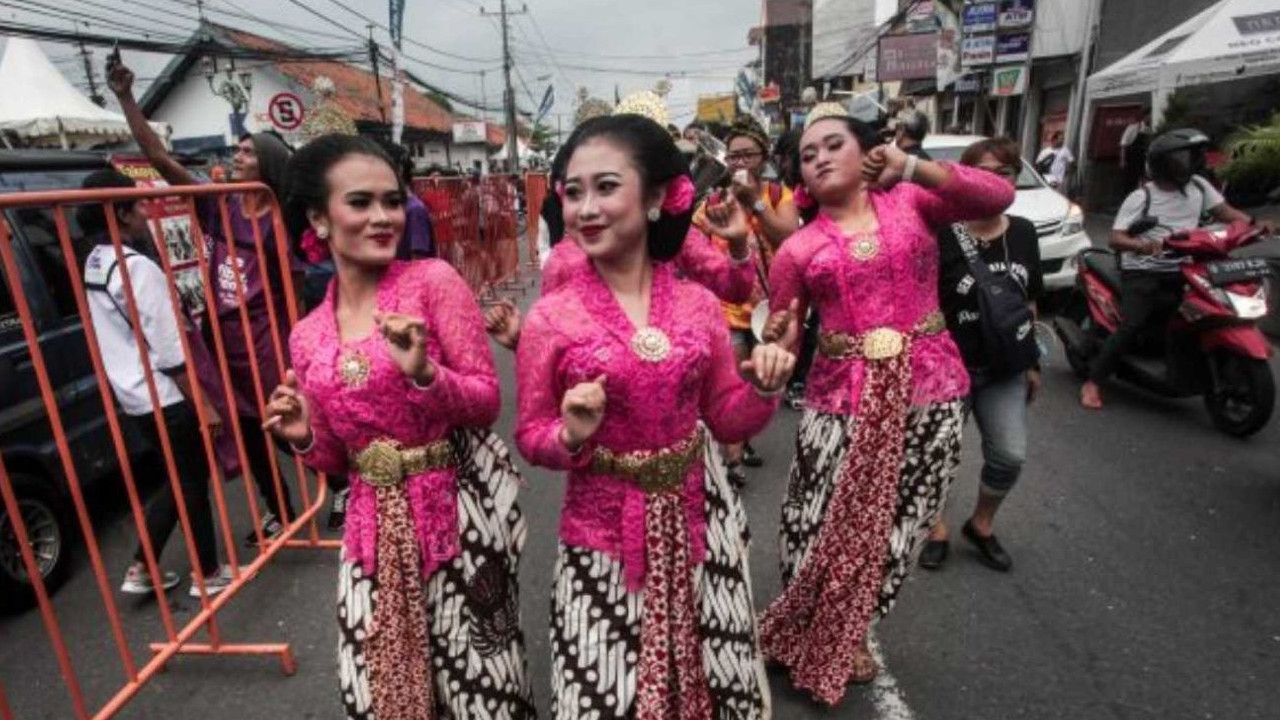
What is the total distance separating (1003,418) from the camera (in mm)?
3100

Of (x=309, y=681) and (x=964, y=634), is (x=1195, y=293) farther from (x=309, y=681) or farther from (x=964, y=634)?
(x=309, y=681)

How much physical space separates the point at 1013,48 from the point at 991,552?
14.6m

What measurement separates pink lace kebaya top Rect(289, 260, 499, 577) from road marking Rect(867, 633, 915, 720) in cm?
156

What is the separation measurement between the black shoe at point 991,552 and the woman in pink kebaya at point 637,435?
191 centimetres

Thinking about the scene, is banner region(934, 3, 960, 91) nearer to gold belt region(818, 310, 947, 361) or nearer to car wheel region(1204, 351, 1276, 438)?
car wheel region(1204, 351, 1276, 438)

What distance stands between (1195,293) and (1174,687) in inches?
115

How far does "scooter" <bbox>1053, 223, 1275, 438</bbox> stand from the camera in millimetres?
4312

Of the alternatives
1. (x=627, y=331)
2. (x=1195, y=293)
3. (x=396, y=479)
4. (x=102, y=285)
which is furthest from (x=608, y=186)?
(x=1195, y=293)

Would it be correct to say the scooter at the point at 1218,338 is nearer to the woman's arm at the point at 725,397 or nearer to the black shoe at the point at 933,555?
the black shoe at the point at 933,555

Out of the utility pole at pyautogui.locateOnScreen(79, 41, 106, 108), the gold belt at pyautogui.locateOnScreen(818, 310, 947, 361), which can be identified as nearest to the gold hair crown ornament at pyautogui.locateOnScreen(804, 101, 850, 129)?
the gold belt at pyautogui.locateOnScreen(818, 310, 947, 361)

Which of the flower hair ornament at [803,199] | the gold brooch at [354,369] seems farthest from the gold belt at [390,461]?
the flower hair ornament at [803,199]

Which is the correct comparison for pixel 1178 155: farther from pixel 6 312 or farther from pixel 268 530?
pixel 6 312

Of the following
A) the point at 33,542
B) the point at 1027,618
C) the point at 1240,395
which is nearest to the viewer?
the point at 1027,618

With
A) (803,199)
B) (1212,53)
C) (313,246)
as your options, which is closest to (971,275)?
(803,199)
